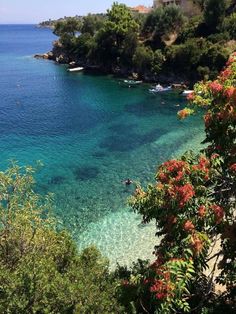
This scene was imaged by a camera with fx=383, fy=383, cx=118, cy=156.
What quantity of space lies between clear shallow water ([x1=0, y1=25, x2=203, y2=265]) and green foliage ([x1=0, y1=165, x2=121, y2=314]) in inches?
484

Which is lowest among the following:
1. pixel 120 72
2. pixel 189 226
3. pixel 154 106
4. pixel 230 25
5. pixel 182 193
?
pixel 154 106

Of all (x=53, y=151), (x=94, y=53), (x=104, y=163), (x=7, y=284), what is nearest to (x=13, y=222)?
(x=7, y=284)

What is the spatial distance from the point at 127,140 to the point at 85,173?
13.7 metres

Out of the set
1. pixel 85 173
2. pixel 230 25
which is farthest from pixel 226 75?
pixel 230 25

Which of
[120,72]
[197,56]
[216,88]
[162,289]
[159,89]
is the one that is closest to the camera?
[162,289]

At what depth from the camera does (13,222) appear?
18297 millimetres

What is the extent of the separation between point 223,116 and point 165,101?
6523 cm

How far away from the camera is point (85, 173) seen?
45875mm

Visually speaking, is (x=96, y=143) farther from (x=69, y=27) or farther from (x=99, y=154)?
(x=69, y=27)

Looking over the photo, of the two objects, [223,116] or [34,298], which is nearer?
[34,298]

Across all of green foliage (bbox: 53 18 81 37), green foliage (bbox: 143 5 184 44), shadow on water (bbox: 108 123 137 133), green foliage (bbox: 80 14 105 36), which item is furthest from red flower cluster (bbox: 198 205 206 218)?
green foliage (bbox: 53 18 81 37)

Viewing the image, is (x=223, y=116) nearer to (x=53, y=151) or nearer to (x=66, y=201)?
(x=66, y=201)

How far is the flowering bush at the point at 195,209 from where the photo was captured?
12602mm

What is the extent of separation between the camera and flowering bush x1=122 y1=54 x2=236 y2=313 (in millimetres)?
12602
